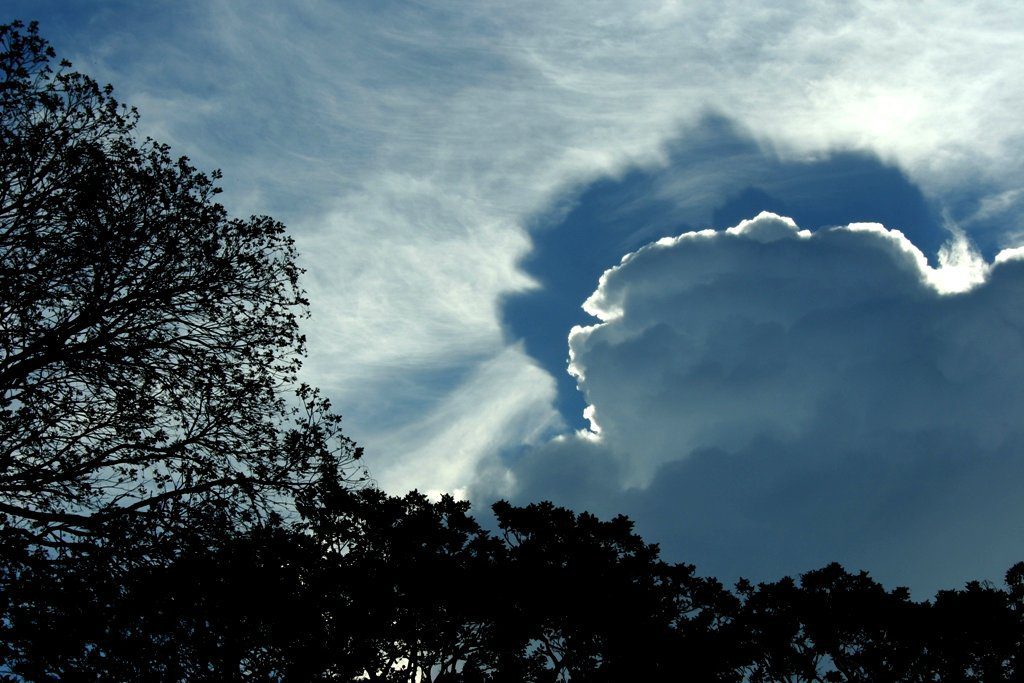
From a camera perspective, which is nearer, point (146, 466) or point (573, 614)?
point (146, 466)

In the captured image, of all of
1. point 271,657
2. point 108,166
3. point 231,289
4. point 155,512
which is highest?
point 108,166

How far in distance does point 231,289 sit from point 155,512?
4452 millimetres

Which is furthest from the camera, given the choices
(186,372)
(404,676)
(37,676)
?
(404,676)

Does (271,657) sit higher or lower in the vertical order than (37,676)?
higher

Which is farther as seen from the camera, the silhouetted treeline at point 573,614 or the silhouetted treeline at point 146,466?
the silhouetted treeline at point 573,614

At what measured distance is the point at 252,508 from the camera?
42.4 feet

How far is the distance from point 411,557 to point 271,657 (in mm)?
9279

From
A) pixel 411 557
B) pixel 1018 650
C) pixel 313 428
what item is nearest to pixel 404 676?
pixel 411 557

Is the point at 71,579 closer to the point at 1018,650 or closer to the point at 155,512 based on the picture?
the point at 155,512

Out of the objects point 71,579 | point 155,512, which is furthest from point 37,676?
point 155,512

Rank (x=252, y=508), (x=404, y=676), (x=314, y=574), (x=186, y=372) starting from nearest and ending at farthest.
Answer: (x=252, y=508), (x=186, y=372), (x=314, y=574), (x=404, y=676)

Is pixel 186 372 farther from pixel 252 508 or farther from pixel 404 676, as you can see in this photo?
pixel 404 676

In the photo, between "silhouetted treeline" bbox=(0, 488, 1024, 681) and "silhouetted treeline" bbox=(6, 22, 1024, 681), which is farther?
"silhouetted treeline" bbox=(0, 488, 1024, 681)

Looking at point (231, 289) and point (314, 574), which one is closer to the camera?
point (231, 289)
